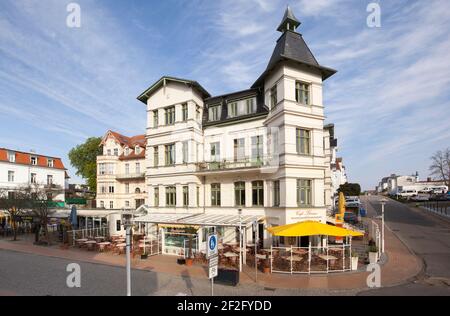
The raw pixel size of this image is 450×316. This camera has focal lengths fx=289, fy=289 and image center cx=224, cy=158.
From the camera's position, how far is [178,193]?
23.1m

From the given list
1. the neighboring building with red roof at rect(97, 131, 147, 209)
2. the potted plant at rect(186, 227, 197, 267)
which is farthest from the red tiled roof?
the potted plant at rect(186, 227, 197, 267)

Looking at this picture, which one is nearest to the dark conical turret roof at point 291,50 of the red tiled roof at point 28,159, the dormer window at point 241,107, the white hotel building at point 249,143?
the white hotel building at point 249,143

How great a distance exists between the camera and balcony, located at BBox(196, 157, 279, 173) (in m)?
19.6

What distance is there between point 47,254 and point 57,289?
9522 millimetres

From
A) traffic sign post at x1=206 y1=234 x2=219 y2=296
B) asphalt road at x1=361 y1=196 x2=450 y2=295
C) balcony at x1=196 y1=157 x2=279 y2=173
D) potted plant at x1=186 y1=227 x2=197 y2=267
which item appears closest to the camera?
traffic sign post at x1=206 y1=234 x2=219 y2=296

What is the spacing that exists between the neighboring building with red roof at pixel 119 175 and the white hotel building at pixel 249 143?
15982 millimetres

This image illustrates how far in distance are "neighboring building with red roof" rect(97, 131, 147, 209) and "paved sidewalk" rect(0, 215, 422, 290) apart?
17953mm

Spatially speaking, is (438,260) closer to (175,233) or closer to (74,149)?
(175,233)

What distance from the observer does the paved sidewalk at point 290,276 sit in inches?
498

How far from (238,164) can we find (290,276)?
945cm

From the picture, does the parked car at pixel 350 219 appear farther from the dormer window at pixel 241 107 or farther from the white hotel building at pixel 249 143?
the dormer window at pixel 241 107

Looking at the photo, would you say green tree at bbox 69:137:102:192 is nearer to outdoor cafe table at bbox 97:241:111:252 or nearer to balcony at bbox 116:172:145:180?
balcony at bbox 116:172:145:180

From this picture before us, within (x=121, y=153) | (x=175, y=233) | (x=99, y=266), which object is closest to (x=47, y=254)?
(x=99, y=266)

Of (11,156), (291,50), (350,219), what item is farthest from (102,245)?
(11,156)
